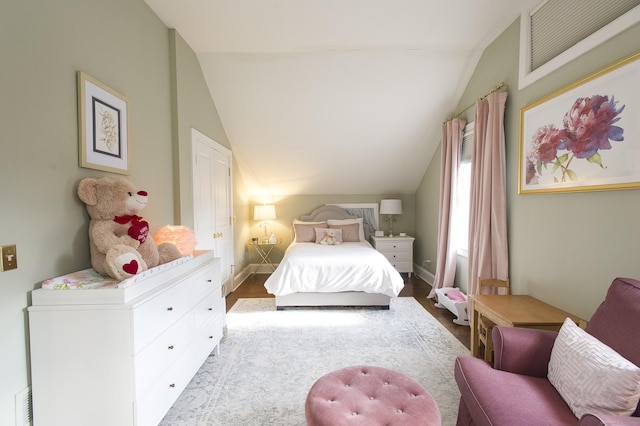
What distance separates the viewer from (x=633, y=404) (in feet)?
3.42

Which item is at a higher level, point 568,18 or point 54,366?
point 568,18

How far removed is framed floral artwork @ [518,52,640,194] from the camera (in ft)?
5.20

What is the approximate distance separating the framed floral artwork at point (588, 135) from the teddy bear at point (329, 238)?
8.69 ft

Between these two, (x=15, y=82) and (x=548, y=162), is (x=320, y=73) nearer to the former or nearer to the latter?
(x=548, y=162)

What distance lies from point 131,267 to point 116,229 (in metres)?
0.38

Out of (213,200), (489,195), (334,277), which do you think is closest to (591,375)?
(489,195)

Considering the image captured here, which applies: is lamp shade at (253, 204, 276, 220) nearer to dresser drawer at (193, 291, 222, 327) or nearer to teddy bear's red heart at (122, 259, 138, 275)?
Result: dresser drawer at (193, 291, 222, 327)

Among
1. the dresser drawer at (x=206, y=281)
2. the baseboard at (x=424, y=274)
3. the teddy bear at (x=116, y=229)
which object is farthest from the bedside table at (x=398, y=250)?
the teddy bear at (x=116, y=229)

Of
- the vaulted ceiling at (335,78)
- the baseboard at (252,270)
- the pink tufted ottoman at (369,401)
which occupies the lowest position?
the baseboard at (252,270)

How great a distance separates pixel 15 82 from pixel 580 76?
3.12 metres

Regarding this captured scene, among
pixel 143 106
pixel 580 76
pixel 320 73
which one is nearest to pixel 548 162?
pixel 580 76

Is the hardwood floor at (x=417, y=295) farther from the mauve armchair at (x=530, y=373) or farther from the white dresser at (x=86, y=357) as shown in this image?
the white dresser at (x=86, y=357)

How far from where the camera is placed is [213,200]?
3.54 m

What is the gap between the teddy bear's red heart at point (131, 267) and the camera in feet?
4.90
